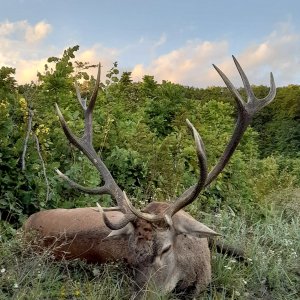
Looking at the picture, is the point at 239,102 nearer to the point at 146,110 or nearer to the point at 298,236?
the point at 298,236

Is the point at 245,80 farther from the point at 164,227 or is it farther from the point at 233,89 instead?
the point at 164,227

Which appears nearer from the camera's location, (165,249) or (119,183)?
(165,249)

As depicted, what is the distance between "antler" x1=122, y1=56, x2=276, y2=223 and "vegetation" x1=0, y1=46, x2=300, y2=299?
0.65 metres

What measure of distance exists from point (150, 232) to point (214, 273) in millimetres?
1275

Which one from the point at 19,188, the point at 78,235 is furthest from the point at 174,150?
the point at 78,235

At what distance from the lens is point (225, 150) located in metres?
5.47

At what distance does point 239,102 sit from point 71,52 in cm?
481

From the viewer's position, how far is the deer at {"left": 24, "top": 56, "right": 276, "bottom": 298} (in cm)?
500

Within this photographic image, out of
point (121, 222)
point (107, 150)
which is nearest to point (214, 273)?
point (121, 222)

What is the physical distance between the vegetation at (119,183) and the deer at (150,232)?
0.50 feet

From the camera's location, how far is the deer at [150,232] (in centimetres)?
500

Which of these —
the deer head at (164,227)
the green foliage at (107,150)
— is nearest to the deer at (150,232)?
the deer head at (164,227)

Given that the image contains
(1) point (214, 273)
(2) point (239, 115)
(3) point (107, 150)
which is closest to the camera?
(2) point (239, 115)

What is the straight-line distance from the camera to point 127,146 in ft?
28.4
